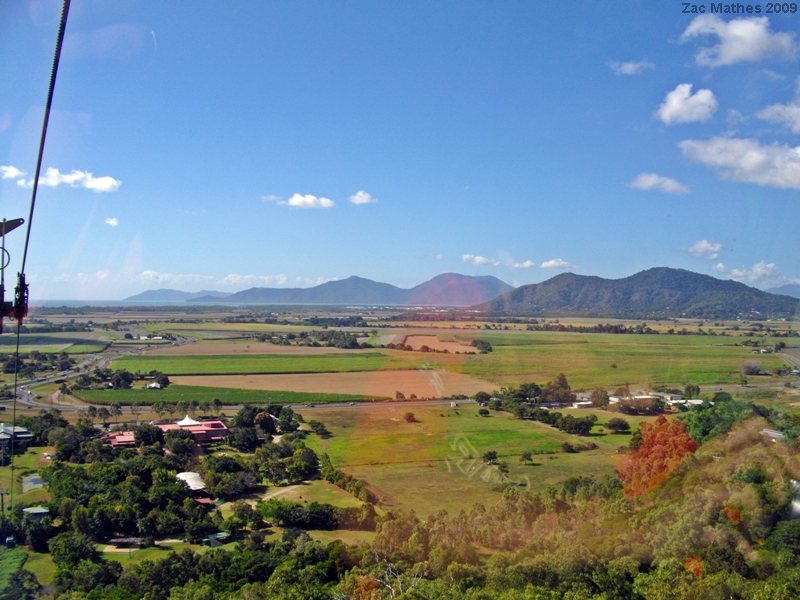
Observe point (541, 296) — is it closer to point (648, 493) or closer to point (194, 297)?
point (648, 493)

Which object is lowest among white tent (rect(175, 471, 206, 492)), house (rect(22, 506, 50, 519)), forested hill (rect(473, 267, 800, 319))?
white tent (rect(175, 471, 206, 492))

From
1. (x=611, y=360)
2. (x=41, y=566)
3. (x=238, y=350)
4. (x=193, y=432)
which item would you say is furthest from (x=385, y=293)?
(x=41, y=566)

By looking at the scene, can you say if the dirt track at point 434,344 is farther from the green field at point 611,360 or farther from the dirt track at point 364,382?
the dirt track at point 364,382

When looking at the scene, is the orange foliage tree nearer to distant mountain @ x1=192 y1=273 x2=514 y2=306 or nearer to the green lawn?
the green lawn

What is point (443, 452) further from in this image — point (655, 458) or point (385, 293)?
point (385, 293)

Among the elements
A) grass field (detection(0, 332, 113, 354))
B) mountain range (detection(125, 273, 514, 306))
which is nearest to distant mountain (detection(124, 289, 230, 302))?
mountain range (detection(125, 273, 514, 306))

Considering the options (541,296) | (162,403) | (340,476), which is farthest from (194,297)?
(340,476)
